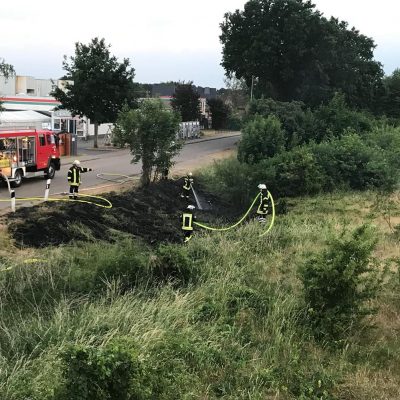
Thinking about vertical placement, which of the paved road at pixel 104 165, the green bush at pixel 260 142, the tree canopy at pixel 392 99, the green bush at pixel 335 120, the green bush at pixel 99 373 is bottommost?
the paved road at pixel 104 165

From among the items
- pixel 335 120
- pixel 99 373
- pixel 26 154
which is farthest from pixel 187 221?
pixel 335 120

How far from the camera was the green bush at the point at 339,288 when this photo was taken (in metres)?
7.48

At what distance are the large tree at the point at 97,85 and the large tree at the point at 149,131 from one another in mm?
16291

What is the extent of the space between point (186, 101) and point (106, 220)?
51544 millimetres

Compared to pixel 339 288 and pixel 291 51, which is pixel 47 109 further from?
pixel 339 288

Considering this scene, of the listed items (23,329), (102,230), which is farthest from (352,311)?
(102,230)

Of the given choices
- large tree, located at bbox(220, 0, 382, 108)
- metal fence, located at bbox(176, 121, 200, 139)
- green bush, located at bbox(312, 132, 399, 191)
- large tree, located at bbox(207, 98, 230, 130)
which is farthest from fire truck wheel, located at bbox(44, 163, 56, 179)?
large tree, located at bbox(207, 98, 230, 130)

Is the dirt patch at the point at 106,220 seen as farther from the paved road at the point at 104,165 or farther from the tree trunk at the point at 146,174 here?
the paved road at the point at 104,165

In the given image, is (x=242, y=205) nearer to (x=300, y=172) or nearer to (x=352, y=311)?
(x=300, y=172)

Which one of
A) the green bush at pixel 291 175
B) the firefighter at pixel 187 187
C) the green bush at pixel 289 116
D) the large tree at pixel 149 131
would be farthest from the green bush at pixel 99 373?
the green bush at pixel 289 116

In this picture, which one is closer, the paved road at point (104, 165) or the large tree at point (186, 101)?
the paved road at point (104, 165)

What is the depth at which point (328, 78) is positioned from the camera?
4941 centimetres

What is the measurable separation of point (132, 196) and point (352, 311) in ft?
45.6

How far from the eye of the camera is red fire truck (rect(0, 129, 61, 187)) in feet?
68.2
